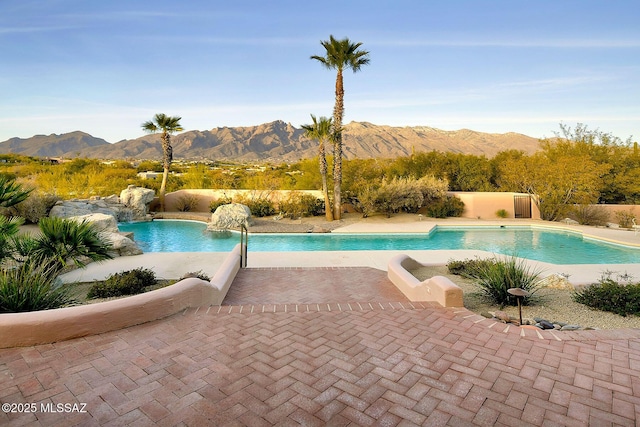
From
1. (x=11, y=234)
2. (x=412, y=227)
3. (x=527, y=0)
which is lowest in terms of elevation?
(x=412, y=227)

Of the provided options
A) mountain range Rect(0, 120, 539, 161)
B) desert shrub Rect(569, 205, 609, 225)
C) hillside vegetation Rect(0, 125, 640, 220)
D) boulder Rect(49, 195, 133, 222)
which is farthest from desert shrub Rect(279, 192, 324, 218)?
mountain range Rect(0, 120, 539, 161)

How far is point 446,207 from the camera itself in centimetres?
1873

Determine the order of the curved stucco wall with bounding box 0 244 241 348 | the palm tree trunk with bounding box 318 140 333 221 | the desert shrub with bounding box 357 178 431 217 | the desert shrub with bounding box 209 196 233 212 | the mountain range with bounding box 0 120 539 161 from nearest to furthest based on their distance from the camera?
the curved stucco wall with bounding box 0 244 241 348, the palm tree trunk with bounding box 318 140 333 221, the desert shrub with bounding box 357 178 431 217, the desert shrub with bounding box 209 196 233 212, the mountain range with bounding box 0 120 539 161

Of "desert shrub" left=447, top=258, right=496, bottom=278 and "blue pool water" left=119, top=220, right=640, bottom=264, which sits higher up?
"desert shrub" left=447, top=258, right=496, bottom=278

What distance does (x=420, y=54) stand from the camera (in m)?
19.1

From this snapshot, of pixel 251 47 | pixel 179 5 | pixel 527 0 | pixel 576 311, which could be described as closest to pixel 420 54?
pixel 527 0

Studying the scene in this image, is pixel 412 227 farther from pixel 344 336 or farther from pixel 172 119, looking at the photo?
pixel 172 119

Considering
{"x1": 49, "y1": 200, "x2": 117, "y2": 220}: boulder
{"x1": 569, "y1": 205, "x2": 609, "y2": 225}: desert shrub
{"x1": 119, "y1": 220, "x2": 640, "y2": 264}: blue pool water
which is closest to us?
{"x1": 119, "y1": 220, "x2": 640, "y2": 264}: blue pool water

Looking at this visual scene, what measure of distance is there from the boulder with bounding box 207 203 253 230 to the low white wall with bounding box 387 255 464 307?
10576mm

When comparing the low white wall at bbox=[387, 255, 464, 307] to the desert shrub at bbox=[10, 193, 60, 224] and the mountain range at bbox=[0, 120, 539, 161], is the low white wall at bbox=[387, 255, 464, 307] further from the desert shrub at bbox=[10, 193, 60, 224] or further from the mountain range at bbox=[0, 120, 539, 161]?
the mountain range at bbox=[0, 120, 539, 161]

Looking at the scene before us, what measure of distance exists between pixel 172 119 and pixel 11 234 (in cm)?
1760

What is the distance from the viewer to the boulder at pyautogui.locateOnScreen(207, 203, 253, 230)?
16.1 metres

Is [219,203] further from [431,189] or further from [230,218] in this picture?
[431,189]

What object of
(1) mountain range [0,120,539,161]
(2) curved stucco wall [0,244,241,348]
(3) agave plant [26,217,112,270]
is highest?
(1) mountain range [0,120,539,161]
